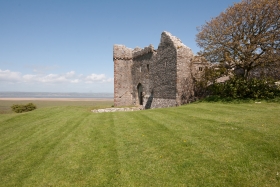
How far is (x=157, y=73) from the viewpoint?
24.0 metres

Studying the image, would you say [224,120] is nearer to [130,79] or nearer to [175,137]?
[175,137]

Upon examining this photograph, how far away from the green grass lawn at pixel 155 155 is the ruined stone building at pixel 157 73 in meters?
9.99

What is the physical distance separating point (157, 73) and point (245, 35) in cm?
1006

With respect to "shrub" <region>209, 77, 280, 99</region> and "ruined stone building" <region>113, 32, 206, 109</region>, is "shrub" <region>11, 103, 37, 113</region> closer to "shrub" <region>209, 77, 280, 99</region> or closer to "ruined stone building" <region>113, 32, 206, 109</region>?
"ruined stone building" <region>113, 32, 206, 109</region>

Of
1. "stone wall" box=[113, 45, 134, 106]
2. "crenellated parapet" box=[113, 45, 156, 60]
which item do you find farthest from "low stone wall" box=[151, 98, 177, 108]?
"crenellated parapet" box=[113, 45, 156, 60]

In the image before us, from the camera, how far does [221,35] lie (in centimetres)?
1858

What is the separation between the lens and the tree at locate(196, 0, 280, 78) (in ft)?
53.9

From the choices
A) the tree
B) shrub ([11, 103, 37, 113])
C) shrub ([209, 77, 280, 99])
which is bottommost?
shrub ([11, 103, 37, 113])

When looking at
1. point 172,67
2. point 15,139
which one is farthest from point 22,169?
point 172,67

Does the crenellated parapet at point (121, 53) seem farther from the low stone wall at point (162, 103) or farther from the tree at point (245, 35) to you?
the tree at point (245, 35)

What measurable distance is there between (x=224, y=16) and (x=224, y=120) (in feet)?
40.9

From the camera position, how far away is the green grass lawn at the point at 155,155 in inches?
224

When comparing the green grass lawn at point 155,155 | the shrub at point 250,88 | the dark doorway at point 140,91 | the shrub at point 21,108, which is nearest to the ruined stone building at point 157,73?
the dark doorway at point 140,91

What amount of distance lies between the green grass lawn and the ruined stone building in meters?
9.99
